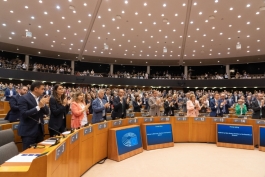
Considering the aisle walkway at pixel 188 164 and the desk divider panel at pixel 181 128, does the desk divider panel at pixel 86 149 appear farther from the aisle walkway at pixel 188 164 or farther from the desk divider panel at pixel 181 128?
the desk divider panel at pixel 181 128

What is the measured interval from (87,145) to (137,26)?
977cm

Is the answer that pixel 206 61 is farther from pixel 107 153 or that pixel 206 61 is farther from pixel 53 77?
pixel 107 153

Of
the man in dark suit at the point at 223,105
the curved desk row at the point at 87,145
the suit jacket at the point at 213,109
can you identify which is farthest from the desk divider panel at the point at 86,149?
the man in dark suit at the point at 223,105

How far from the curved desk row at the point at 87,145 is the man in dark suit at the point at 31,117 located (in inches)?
18.4

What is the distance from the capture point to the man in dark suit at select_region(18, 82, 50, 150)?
A: 2.42 m

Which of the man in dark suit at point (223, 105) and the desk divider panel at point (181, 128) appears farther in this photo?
the man in dark suit at point (223, 105)

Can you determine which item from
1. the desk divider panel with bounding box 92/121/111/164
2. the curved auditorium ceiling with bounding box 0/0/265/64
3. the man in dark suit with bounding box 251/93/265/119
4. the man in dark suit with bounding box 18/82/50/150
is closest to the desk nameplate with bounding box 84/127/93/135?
the desk divider panel with bounding box 92/121/111/164

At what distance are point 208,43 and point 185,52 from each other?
102 inches

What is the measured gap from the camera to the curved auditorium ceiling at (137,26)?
31.1 ft

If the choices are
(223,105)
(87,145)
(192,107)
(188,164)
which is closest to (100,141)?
(87,145)

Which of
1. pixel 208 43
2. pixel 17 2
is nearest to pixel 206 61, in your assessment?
pixel 208 43

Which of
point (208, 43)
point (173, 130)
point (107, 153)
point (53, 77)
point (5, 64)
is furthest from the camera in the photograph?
point (53, 77)

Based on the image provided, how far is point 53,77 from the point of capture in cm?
1750

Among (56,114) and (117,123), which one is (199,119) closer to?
(117,123)
